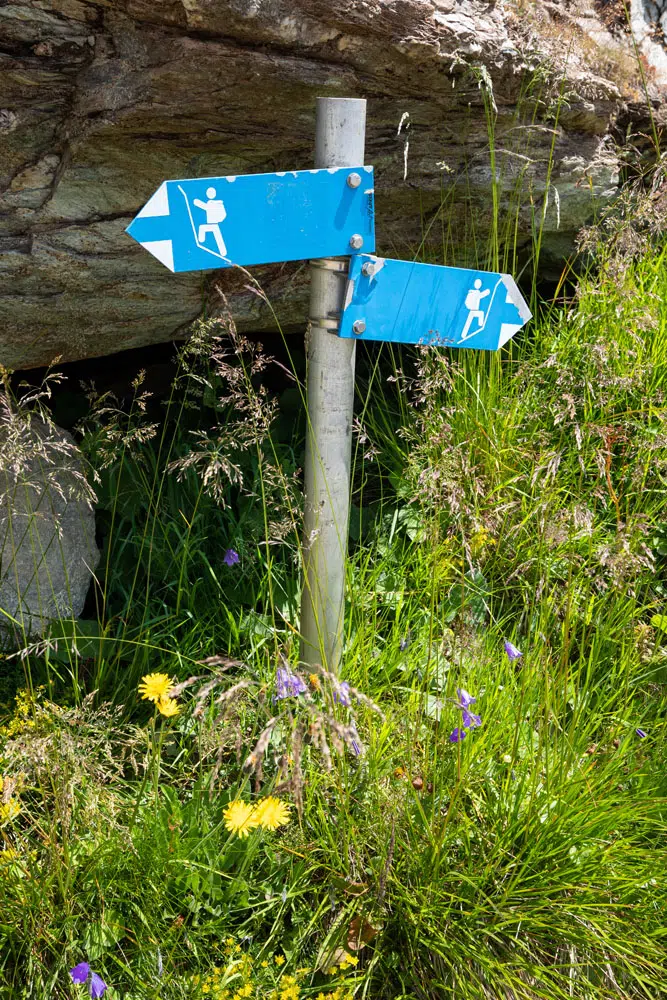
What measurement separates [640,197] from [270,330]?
1.31 m

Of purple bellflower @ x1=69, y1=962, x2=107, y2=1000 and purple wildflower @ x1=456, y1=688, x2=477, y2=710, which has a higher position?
purple wildflower @ x1=456, y1=688, x2=477, y2=710

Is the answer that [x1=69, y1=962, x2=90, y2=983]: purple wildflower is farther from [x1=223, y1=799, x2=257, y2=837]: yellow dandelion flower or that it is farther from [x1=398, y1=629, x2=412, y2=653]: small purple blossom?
[x1=398, y1=629, x2=412, y2=653]: small purple blossom

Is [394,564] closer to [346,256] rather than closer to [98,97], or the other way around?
[346,256]

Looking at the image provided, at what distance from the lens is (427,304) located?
172 cm

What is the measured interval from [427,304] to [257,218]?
0.40 m

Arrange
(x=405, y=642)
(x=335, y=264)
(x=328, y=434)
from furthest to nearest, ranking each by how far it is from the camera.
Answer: (x=405, y=642) < (x=328, y=434) < (x=335, y=264)

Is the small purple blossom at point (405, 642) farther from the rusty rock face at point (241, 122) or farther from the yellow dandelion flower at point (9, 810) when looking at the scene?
the rusty rock face at point (241, 122)

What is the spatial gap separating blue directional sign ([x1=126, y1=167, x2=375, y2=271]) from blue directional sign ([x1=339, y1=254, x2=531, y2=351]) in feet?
0.24

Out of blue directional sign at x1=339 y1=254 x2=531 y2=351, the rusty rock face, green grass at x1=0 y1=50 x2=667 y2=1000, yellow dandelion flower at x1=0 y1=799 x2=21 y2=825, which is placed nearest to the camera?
yellow dandelion flower at x1=0 y1=799 x2=21 y2=825

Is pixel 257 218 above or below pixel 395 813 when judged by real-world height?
above

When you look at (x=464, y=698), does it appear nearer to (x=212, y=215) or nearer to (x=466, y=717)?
(x=466, y=717)

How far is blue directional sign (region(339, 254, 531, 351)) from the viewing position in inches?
66.2

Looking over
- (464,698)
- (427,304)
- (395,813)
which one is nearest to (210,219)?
(427,304)

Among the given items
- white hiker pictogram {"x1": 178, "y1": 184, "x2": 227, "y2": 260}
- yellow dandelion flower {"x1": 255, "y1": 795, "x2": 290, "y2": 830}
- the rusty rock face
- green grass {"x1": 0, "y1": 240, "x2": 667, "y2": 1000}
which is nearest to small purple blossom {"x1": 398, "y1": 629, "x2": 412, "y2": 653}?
green grass {"x1": 0, "y1": 240, "x2": 667, "y2": 1000}
